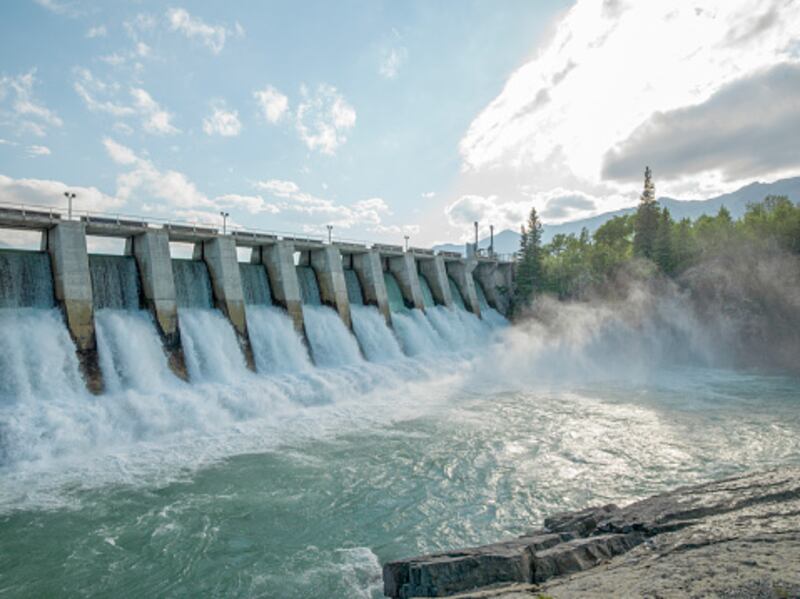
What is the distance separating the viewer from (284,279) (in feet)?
87.0

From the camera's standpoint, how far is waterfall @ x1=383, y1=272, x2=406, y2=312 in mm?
34688

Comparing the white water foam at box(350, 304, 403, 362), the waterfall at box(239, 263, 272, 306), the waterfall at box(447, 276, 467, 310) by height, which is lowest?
the white water foam at box(350, 304, 403, 362)

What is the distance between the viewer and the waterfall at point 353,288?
3228 cm

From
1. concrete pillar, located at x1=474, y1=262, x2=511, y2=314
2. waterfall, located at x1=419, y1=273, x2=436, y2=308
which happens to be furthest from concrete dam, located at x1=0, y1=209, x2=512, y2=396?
concrete pillar, located at x1=474, y1=262, x2=511, y2=314

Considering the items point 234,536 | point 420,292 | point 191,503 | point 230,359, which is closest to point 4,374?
point 230,359

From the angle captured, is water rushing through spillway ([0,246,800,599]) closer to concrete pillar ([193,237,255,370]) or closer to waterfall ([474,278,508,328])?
concrete pillar ([193,237,255,370])

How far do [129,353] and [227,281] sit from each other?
6.23 m

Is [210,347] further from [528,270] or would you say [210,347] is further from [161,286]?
[528,270]

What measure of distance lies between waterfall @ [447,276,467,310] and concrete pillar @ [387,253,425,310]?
17.6ft

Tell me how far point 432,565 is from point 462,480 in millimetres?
5528

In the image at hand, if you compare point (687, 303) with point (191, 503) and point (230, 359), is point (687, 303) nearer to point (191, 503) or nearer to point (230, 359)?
point (230, 359)

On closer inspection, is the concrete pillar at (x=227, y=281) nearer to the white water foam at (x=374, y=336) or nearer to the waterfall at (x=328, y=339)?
the waterfall at (x=328, y=339)

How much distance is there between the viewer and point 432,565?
253 inches

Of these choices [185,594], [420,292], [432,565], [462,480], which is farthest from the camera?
[420,292]
